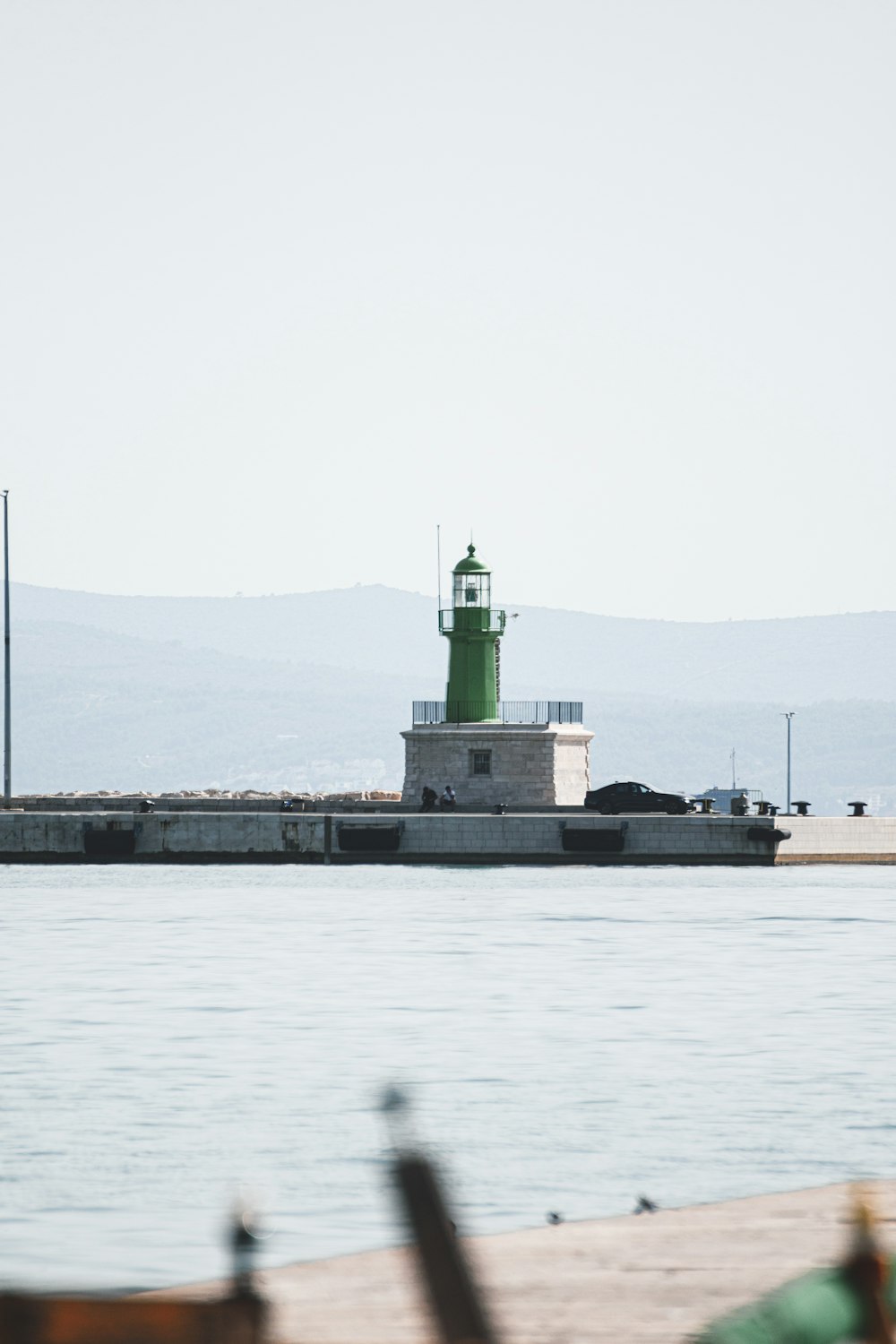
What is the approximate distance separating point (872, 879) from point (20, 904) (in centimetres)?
2417

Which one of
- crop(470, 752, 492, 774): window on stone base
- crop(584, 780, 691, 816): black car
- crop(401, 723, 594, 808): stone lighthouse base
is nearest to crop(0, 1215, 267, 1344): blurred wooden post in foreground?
crop(584, 780, 691, 816): black car

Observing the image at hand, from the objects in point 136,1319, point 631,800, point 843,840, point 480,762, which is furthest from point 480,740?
point 136,1319

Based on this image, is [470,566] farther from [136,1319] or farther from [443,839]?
[136,1319]

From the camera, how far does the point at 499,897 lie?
2013 inches

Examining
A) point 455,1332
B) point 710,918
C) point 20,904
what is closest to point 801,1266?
point 455,1332

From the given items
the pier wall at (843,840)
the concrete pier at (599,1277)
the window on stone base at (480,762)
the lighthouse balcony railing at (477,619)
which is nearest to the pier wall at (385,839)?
the pier wall at (843,840)

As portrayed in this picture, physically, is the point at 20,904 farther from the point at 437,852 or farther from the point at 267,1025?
the point at 267,1025

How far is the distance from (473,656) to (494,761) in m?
3.33

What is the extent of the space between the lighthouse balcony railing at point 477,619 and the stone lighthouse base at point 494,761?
2.89 meters

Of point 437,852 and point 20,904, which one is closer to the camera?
point 20,904

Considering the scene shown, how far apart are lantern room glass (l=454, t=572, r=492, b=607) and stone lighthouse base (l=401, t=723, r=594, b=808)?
3.90 metres

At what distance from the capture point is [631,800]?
60.0 metres

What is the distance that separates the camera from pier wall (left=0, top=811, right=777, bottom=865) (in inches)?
2200

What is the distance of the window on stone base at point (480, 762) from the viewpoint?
60.1 meters
